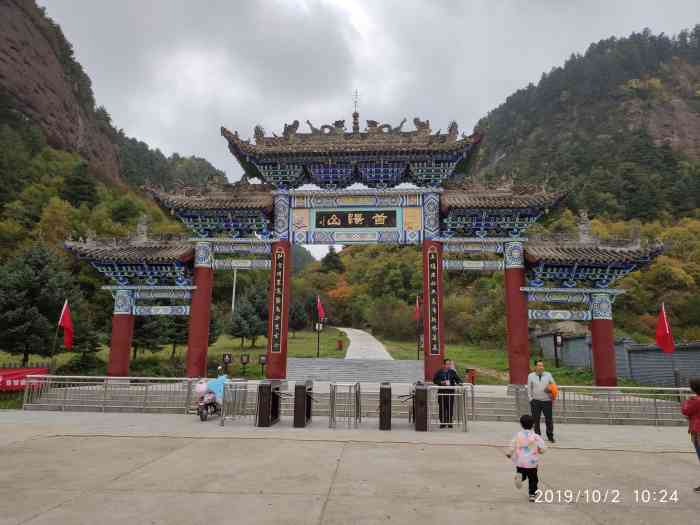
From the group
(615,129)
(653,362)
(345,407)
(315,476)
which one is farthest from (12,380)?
(615,129)

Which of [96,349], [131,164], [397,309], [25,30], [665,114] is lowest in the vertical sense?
[96,349]

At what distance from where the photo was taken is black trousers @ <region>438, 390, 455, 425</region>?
10.0 meters

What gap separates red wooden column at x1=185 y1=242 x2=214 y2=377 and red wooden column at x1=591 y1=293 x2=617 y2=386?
13652mm

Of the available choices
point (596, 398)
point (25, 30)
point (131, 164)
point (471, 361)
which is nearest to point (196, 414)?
point (596, 398)

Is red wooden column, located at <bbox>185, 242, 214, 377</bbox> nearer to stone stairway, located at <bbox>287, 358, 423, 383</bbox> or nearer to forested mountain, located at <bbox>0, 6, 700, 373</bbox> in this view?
forested mountain, located at <bbox>0, 6, 700, 373</bbox>

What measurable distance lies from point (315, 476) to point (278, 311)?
1093cm

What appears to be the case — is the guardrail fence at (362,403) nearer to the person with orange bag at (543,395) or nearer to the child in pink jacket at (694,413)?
the person with orange bag at (543,395)

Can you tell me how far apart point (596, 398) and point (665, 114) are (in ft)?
350

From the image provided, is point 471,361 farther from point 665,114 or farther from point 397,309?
point 665,114

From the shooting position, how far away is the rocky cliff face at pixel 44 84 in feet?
190

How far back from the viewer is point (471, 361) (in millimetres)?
29344

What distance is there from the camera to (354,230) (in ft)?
56.4
